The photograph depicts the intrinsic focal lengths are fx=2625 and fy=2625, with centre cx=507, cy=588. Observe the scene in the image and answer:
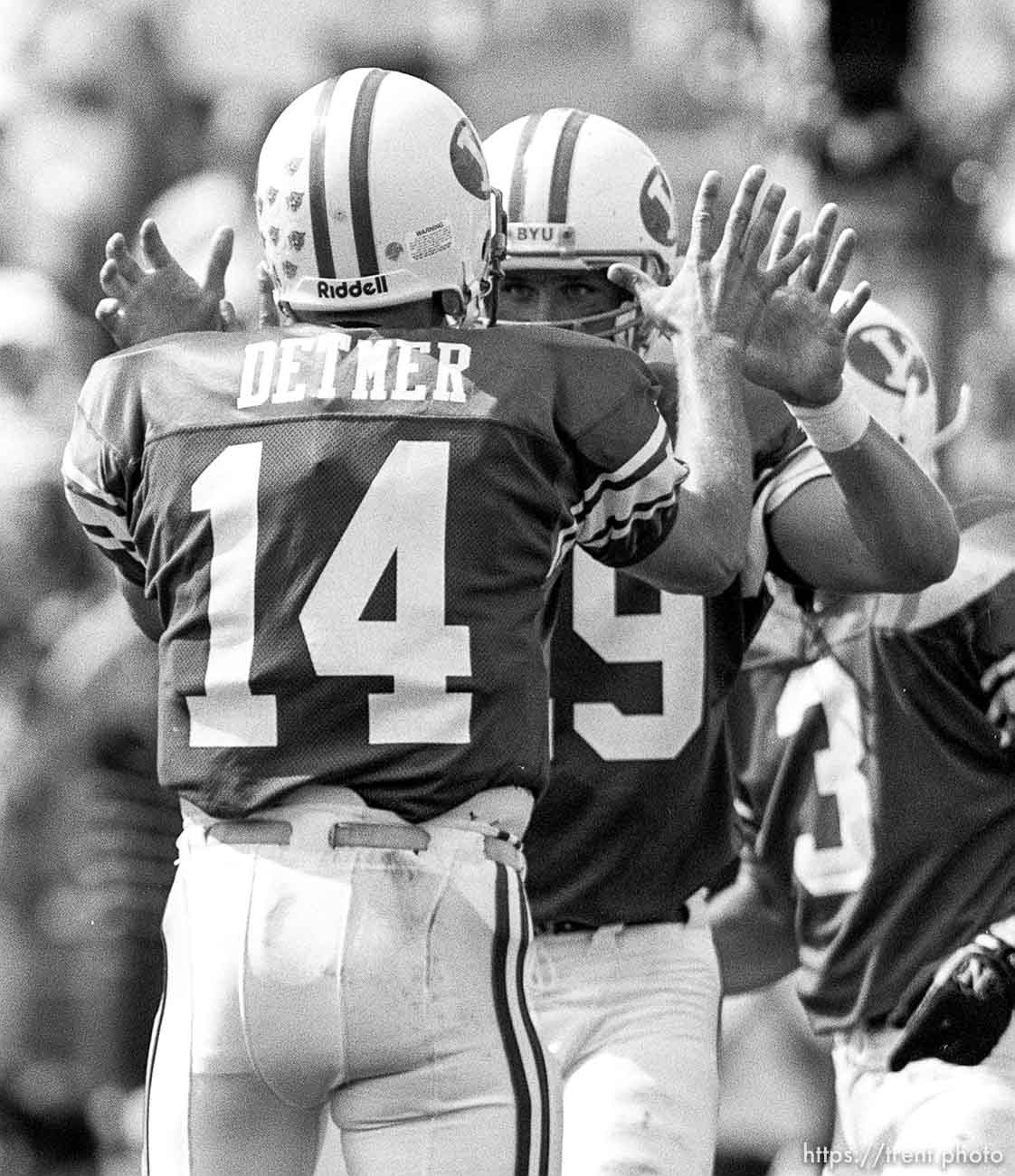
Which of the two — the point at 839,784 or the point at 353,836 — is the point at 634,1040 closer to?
the point at 839,784

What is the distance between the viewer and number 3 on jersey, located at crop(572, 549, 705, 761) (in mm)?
4656

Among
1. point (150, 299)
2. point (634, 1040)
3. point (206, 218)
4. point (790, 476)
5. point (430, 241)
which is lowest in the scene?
point (634, 1040)

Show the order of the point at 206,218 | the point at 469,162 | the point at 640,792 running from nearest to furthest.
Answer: the point at 469,162, the point at 640,792, the point at 206,218

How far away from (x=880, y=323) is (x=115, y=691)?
2.97m

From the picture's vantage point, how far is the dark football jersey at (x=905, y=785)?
4.87 meters

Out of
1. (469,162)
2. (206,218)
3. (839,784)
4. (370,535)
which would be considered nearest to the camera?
(370,535)

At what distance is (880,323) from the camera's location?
16.9ft

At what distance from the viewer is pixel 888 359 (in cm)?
508

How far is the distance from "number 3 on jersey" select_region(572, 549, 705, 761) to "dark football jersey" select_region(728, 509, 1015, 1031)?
0.43 metres

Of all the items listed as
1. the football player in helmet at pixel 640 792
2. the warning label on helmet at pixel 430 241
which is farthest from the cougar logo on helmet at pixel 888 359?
the warning label on helmet at pixel 430 241

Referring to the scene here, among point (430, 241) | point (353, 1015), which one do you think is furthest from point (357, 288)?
point (353, 1015)

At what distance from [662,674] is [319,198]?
1.22 metres

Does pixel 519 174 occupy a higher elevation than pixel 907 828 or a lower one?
higher

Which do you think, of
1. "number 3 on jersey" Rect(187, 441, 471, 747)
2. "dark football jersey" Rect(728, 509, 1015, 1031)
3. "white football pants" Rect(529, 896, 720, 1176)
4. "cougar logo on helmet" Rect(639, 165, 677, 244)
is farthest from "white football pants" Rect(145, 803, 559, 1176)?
"cougar logo on helmet" Rect(639, 165, 677, 244)
